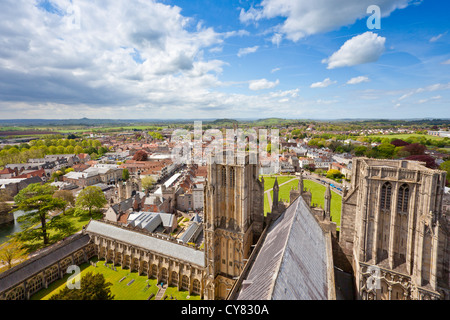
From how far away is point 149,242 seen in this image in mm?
34750

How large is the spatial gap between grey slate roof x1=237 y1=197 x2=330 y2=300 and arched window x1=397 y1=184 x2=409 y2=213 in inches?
315

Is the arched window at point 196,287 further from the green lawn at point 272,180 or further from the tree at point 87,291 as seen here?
the green lawn at point 272,180

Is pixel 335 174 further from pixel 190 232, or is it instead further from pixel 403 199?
pixel 403 199

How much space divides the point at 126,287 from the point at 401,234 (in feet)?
118

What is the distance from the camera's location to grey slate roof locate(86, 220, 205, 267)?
31.1 m

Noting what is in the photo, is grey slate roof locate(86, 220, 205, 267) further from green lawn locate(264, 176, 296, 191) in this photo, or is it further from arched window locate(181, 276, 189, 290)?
green lawn locate(264, 176, 296, 191)

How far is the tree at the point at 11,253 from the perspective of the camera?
34.3m

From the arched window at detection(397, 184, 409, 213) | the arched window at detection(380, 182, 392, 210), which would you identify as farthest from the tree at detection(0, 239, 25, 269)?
the arched window at detection(397, 184, 409, 213)

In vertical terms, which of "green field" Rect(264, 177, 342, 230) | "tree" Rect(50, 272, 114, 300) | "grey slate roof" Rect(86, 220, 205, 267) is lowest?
"green field" Rect(264, 177, 342, 230)

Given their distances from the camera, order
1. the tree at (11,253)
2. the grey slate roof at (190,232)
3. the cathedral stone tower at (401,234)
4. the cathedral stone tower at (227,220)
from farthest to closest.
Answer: the grey slate roof at (190,232)
the tree at (11,253)
the cathedral stone tower at (227,220)
the cathedral stone tower at (401,234)

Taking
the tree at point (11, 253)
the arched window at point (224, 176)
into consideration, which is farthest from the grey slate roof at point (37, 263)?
the arched window at point (224, 176)

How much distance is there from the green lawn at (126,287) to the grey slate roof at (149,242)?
4.99 meters

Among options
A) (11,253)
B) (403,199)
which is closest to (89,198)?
(11,253)
